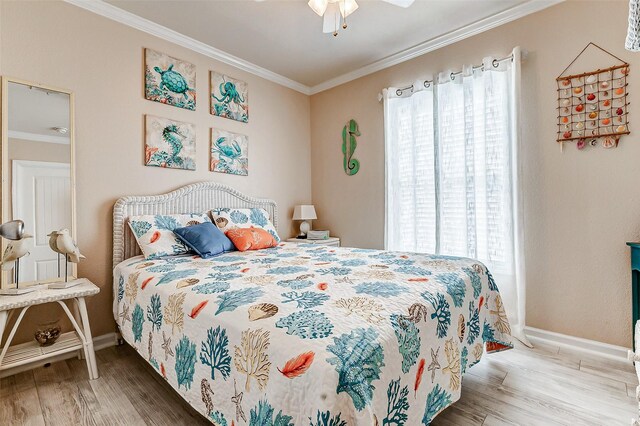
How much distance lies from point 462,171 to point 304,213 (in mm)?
1880

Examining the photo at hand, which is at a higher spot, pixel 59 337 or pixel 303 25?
pixel 303 25

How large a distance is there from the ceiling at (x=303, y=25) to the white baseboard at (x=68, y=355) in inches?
106

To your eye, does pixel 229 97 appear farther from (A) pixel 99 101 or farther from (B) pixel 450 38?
(B) pixel 450 38

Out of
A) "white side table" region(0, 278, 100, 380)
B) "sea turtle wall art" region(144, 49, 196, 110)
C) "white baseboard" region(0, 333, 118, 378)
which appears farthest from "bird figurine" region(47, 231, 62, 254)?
"sea turtle wall art" region(144, 49, 196, 110)

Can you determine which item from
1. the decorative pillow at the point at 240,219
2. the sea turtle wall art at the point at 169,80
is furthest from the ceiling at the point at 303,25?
the decorative pillow at the point at 240,219

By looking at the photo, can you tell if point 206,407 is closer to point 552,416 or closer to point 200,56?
point 552,416

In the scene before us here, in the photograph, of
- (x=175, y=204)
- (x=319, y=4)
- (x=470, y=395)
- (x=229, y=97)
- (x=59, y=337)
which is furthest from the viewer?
(x=229, y=97)

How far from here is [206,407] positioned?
4.12 ft

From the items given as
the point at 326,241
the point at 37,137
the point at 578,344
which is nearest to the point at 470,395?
the point at 578,344

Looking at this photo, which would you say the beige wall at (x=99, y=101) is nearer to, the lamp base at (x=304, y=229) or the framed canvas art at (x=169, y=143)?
the framed canvas art at (x=169, y=143)

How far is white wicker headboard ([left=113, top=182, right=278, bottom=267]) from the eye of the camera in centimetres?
246

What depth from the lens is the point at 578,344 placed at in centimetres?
232

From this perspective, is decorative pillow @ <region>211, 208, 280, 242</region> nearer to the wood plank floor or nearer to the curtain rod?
the wood plank floor

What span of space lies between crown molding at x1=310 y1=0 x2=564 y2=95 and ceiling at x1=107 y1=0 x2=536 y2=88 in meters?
0.03
